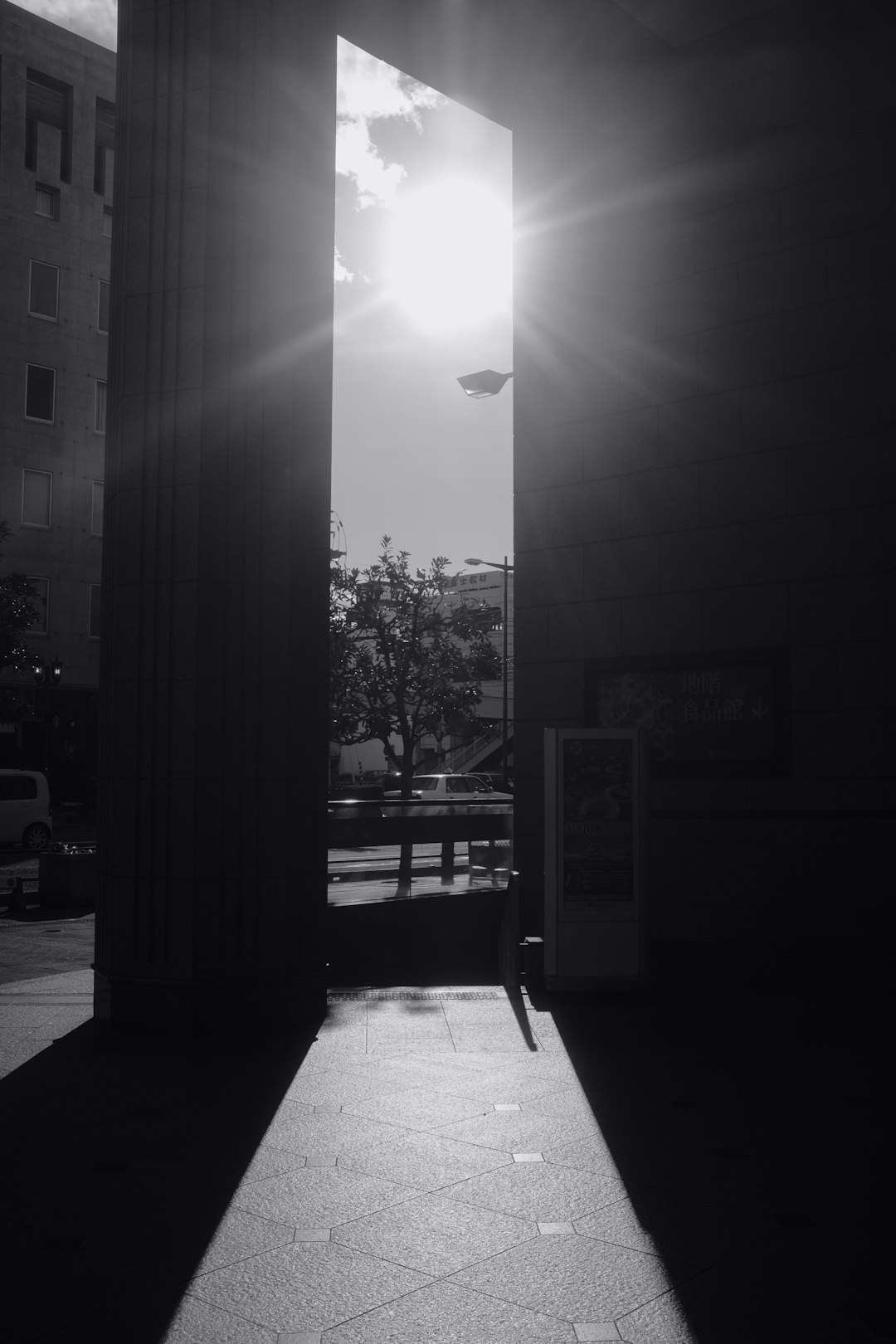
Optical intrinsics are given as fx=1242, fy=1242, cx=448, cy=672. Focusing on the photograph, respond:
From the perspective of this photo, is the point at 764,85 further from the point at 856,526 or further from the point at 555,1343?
the point at 555,1343

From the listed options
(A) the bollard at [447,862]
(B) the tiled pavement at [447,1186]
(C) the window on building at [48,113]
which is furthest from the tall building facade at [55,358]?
(B) the tiled pavement at [447,1186]

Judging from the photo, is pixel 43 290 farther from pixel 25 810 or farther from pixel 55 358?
pixel 25 810

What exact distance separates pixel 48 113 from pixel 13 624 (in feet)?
66.5

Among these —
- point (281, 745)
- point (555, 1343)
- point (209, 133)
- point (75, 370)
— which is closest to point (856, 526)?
point (281, 745)

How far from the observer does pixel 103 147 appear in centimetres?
4559

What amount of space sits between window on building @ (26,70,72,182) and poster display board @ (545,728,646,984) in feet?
135

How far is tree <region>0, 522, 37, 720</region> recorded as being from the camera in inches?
1379

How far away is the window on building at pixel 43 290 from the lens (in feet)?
142

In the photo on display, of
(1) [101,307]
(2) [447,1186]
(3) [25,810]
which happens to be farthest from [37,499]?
(2) [447,1186]

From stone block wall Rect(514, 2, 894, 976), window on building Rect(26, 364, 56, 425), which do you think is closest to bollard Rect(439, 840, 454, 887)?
stone block wall Rect(514, 2, 894, 976)

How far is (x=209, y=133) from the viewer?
28.8 ft

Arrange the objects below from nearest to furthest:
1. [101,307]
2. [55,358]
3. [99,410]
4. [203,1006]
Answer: [203,1006] < [55,358] < [101,307] < [99,410]

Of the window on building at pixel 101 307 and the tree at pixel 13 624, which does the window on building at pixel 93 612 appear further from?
the window on building at pixel 101 307

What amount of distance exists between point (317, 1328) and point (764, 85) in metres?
11.6
